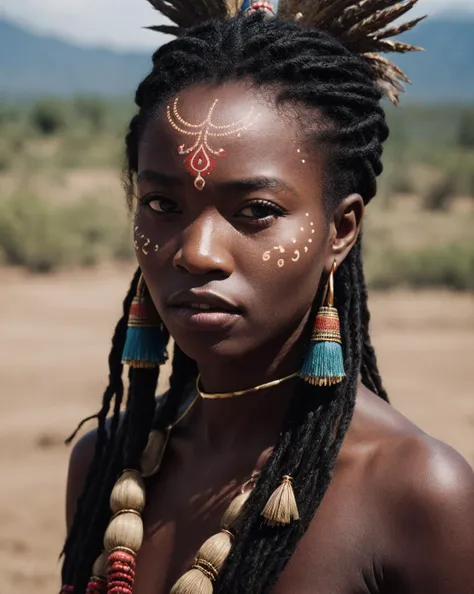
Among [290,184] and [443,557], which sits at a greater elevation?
[290,184]

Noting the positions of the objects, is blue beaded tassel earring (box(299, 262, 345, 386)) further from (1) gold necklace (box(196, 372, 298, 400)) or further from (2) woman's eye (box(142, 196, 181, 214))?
(2) woman's eye (box(142, 196, 181, 214))

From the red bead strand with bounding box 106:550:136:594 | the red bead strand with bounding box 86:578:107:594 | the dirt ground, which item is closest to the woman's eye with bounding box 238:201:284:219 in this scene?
the red bead strand with bounding box 106:550:136:594

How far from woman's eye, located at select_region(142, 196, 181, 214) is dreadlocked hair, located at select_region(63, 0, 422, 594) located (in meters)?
0.20

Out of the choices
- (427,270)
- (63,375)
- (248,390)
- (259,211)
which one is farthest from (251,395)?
(427,270)

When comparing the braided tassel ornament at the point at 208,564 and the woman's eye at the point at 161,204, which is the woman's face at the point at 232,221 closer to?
the woman's eye at the point at 161,204

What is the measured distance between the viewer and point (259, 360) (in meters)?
2.37

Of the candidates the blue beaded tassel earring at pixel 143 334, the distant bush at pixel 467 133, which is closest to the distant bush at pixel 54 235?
the blue beaded tassel earring at pixel 143 334

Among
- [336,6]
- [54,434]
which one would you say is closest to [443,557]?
[336,6]

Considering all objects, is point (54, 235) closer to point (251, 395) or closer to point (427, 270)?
point (427, 270)

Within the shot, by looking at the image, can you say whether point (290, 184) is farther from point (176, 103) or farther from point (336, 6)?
point (336, 6)

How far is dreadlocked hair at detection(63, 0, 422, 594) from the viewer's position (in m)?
2.23

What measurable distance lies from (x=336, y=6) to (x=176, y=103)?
18.8 inches

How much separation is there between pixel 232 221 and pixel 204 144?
17cm

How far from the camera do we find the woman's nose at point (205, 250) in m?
2.16
